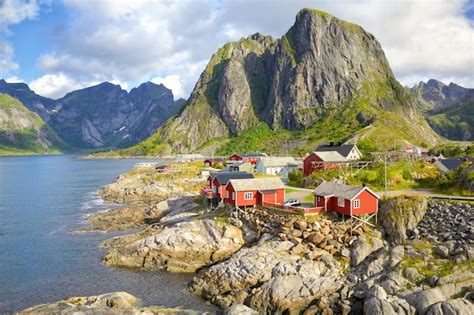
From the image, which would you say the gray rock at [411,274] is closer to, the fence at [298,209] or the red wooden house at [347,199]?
the red wooden house at [347,199]

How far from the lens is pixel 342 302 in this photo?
1329 inches

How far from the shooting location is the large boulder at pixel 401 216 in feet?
145

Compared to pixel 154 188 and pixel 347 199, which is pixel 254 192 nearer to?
pixel 347 199

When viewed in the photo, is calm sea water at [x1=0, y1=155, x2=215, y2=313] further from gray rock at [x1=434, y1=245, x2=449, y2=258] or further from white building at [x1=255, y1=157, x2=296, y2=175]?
white building at [x1=255, y1=157, x2=296, y2=175]

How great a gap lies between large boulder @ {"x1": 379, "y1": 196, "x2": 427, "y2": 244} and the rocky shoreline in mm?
110

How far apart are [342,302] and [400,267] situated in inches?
286

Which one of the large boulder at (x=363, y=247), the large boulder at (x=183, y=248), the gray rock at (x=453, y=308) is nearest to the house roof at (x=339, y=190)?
the large boulder at (x=363, y=247)

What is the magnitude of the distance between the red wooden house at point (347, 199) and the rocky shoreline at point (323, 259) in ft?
4.62

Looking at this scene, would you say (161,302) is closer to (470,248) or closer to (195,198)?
(470,248)

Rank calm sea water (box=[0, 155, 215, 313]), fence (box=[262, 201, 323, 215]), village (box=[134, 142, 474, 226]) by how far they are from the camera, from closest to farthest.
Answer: calm sea water (box=[0, 155, 215, 313]) → village (box=[134, 142, 474, 226]) → fence (box=[262, 201, 323, 215])

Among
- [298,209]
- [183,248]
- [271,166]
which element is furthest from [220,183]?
[271,166]

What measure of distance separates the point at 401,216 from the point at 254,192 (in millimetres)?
18944

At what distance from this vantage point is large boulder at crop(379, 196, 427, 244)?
44.2 metres

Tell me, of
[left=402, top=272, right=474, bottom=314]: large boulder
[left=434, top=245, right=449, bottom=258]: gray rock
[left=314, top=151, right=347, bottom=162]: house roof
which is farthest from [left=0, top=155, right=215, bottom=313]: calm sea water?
[left=314, top=151, right=347, bottom=162]: house roof
